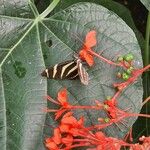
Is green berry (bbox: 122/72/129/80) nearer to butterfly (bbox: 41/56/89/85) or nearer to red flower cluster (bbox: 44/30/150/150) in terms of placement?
red flower cluster (bbox: 44/30/150/150)

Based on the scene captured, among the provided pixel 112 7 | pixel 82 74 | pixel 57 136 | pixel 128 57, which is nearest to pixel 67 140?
pixel 57 136

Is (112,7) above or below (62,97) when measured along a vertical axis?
above

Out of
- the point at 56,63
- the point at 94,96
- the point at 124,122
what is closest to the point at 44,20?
the point at 56,63

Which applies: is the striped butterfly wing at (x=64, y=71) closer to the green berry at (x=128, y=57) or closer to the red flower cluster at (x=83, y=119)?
the red flower cluster at (x=83, y=119)

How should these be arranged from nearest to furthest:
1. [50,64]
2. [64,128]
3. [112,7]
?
1. [64,128]
2. [50,64]
3. [112,7]

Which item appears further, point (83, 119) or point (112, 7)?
point (112, 7)

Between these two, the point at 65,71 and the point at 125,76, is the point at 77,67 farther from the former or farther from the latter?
the point at 125,76

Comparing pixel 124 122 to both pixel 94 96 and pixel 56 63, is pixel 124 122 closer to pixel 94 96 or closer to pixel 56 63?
pixel 94 96
